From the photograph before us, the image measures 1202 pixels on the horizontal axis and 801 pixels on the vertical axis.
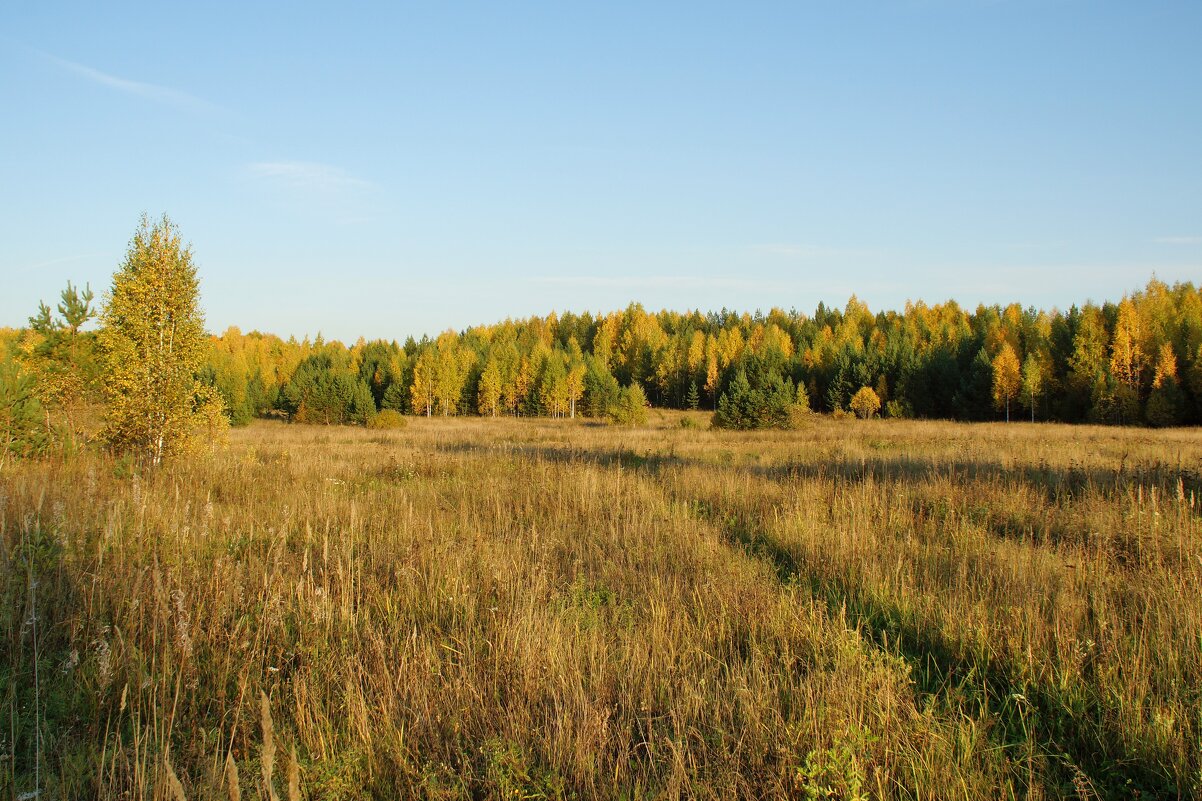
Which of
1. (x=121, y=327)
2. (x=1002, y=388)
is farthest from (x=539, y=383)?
(x=121, y=327)

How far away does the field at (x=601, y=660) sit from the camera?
2562mm

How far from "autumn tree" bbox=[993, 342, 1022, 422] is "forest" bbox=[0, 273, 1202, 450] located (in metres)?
0.12

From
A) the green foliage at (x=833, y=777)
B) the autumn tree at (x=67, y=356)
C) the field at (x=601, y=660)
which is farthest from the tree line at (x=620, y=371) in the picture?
the green foliage at (x=833, y=777)

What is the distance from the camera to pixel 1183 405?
4284 centimetres

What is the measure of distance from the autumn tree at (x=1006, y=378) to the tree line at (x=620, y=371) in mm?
117

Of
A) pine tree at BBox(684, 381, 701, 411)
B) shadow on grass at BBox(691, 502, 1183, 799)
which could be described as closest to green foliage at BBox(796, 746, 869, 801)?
shadow on grass at BBox(691, 502, 1183, 799)

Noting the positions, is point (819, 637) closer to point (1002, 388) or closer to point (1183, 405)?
point (1183, 405)

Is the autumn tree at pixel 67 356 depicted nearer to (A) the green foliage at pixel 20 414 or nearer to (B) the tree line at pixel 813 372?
(A) the green foliage at pixel 20 414

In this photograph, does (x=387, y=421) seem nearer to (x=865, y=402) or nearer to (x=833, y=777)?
(x=865, y=402)

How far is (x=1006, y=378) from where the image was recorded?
52250 millimetres

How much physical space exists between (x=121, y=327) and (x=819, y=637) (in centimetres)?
1173

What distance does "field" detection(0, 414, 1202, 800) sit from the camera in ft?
8.41

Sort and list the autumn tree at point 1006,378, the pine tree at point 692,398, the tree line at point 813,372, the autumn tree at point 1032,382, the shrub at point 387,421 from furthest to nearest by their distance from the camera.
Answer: the pine tree at point 692,398
the autumn tree at point 1006,378
the autumn tree at point 1032,382
the shrub at point 387,421
the tree line at point 813,372

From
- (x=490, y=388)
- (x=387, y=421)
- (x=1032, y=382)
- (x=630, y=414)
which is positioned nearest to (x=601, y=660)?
(x=387, y=421)
